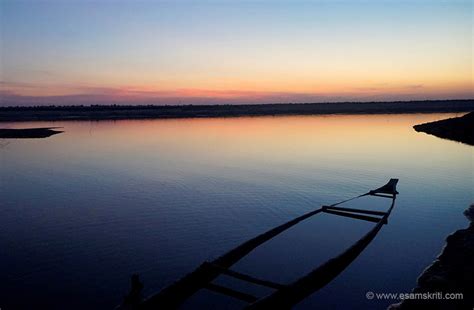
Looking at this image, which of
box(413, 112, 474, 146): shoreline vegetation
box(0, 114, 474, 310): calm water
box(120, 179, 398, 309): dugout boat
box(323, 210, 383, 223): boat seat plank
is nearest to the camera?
box(120, 179, 398, 309): dugout boat

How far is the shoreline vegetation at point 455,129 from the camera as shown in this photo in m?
38.4

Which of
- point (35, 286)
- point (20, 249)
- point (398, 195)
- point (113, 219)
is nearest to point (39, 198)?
point (113, 219)

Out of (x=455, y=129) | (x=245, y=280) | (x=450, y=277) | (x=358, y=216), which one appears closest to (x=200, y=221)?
(x=358, y=216)

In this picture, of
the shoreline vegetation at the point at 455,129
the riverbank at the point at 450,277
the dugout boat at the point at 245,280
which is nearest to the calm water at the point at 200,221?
the riverbank at the point at 450,277

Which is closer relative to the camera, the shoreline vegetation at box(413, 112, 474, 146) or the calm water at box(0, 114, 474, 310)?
the calm water at box(0, 114, 474, 310)

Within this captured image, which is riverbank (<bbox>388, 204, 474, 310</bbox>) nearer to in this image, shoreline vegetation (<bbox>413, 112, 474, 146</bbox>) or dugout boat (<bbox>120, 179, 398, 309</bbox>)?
dugout boat (<bbox>120, 179, 398, 309</bbox>)

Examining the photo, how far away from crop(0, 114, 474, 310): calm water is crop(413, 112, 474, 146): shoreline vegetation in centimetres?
1477

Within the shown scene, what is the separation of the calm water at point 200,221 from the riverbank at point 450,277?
11.6 inches

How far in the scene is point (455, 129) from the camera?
4206cm

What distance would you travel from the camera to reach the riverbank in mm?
7352

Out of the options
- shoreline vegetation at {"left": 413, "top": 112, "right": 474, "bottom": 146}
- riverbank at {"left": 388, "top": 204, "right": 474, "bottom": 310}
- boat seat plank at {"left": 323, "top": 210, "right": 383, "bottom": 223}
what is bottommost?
riverbank at {"left": 388, "top": 204, "right": 474, "bottom": 310}

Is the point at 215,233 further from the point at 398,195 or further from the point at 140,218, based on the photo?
the point at 398,195

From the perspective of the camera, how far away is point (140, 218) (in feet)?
41.9

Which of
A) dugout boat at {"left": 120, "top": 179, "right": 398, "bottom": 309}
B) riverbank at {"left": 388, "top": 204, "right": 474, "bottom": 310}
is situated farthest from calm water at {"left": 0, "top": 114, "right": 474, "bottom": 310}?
dugout boat at {"left": 120, "top": 179, "right": 398, "bottom": 309}
